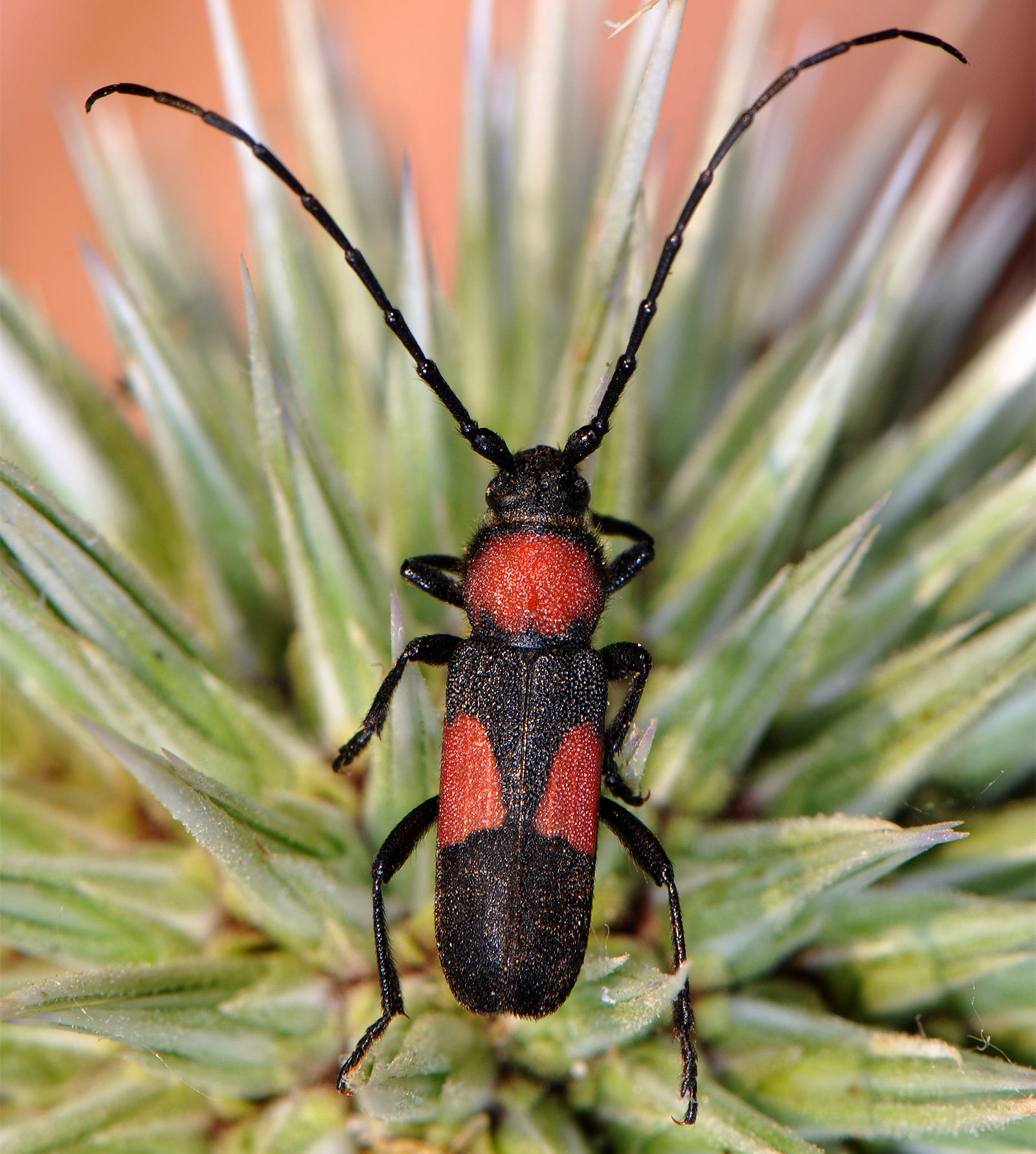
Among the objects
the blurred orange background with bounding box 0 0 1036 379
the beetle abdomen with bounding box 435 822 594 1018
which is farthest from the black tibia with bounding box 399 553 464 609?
the blurred orange background with bounding box 0 0 1036 379

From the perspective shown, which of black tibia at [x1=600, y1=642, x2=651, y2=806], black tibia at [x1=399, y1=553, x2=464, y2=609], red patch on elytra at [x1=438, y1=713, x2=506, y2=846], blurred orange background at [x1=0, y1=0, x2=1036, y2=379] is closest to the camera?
red patch on elytra at [x1=438, y1=713, x2=506, y2=846]

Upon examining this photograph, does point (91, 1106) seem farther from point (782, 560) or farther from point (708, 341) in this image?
point (708, 341)

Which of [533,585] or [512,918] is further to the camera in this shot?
[533,585]

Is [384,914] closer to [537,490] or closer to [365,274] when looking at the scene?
[537,490]

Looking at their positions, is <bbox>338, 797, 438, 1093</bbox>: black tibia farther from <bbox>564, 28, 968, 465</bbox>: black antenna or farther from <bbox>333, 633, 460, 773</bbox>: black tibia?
<bbox>564, 28, 968, 465</bbox>: black antenna

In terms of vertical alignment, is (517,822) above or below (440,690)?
below

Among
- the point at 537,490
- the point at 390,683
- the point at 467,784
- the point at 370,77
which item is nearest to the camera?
the point at 390,683

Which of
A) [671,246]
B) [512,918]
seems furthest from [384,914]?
[671,246]
